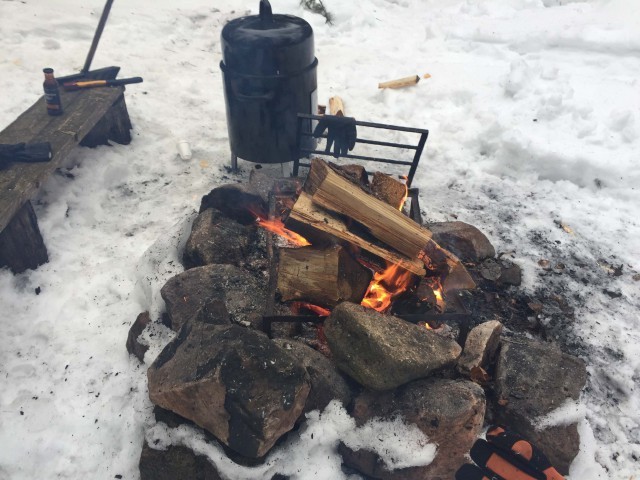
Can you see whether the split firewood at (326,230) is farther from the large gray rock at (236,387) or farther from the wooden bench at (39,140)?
the wooden bench at (39,140)

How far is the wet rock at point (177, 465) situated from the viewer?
2.72 metres

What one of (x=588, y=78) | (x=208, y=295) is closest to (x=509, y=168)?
(x=588, y=78)

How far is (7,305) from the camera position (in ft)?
12.7

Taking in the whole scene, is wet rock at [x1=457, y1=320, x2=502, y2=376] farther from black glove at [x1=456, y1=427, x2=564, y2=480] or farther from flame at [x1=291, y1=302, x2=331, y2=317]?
flame at [x1=291, y1=302, x2=331, y2=317]

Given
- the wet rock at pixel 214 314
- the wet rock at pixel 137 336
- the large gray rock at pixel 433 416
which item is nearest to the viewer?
the large gray rock at pixel 433 416

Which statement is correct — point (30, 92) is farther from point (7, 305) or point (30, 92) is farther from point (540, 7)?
point (540, 7)

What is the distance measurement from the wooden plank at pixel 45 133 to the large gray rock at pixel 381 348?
284 cm

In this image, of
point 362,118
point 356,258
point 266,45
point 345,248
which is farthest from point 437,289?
point 362,118

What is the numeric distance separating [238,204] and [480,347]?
2.46m

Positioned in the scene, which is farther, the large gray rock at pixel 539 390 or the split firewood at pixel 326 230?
the split firewood at pixel 326 230

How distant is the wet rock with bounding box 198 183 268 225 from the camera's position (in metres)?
4.30

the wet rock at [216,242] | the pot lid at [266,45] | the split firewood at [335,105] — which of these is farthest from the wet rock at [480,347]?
the split firewood at [335,105]

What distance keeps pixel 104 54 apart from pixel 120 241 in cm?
468

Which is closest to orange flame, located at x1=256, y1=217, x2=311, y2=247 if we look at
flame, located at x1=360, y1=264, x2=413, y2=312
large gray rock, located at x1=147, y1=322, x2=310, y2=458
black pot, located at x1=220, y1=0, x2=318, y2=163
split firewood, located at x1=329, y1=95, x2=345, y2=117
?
flame, located at x1=360, y1=264, x2=413, y2=312
